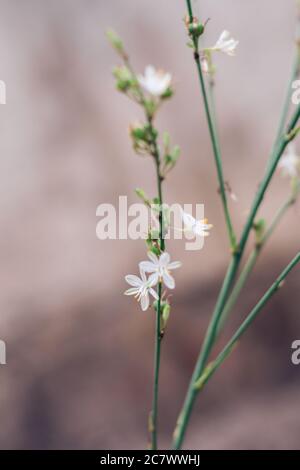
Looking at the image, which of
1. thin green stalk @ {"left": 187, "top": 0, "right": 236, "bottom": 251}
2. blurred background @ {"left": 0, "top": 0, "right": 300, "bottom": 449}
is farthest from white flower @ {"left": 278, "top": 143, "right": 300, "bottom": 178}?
blurred background @ {"left": 0, "top": 0, "right": 300, "bottom": 449}

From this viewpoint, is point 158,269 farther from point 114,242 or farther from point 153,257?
point 114,242

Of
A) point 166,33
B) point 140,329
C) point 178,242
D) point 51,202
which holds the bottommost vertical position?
point 140,329

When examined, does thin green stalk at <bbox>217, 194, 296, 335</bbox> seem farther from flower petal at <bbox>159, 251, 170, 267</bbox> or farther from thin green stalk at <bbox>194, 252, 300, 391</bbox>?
flower petal at <bbox>159, 251, 170, 267</bbox>

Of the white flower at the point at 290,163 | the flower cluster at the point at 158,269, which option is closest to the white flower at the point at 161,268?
the flower cluster at the point at 158,269

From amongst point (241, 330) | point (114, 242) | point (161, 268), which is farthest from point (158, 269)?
point (114, 242)

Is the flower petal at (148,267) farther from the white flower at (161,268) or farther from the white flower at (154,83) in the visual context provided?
the white flower at (154,83)

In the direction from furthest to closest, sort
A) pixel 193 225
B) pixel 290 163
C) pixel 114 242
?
pixel 114 242, pixel 290 163, pixel 193 225
